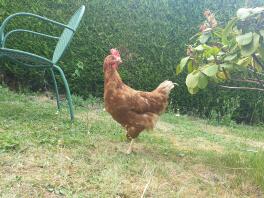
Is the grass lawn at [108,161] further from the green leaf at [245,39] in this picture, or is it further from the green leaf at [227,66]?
the green leaf at [245,39]

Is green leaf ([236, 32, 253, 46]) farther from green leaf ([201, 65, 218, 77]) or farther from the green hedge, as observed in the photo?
the green hedge

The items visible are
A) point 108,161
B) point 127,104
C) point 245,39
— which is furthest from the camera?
point 127,104

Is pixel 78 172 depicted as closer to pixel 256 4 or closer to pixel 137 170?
pixel 137 170

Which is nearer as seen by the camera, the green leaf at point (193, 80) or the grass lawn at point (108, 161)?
the grass lawn at point (108, 161)

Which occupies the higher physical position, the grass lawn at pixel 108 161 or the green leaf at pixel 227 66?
the green leaf at pixel 227 66

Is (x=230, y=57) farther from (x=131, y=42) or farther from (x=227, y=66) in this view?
(x=131, y=42)

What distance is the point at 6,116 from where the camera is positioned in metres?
5.16

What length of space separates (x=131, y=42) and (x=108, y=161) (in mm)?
3974

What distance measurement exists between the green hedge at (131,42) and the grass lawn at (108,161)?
5.35 ft

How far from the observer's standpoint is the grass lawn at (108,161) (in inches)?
137

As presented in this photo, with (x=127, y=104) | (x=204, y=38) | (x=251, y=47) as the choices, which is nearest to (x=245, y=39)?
(x=251, y=47)

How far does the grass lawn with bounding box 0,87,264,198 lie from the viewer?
11.4 ft

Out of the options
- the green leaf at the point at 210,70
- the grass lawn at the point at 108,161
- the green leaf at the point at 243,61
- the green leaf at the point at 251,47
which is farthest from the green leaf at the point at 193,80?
the grass lawn at the point at 108,161

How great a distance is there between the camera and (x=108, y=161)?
4.05m
